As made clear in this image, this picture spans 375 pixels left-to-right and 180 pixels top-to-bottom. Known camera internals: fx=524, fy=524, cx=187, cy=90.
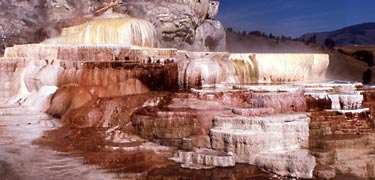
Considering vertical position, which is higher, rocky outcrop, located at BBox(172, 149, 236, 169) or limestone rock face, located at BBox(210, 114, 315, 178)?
limestone rock face, located at BBox(210, 114, 315, 178)

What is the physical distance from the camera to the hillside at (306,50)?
1020 inches

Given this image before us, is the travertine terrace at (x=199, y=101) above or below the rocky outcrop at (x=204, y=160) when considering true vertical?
above

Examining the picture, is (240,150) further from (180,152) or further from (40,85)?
(40,85)

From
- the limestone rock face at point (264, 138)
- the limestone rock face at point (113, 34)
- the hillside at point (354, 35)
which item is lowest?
the limestone rock face at point (264, 138)

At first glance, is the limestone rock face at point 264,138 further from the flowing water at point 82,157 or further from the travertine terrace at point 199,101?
the flowing water at point 82,157

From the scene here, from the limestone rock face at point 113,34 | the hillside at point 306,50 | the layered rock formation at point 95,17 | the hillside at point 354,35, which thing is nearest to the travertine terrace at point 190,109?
the limestone rock face at point 113,34

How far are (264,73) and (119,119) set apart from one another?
16.8 feet

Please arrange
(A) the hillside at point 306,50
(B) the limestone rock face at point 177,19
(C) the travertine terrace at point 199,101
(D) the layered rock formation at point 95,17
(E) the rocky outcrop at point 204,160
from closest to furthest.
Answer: (E) the rocky outcrop at point 204,160, (C) the travertine terrace at point 199,101, (D) the layered rock formation at point 95,17, (B) the limestone rock face at point 177,19, (A) the hillside at point 306,50

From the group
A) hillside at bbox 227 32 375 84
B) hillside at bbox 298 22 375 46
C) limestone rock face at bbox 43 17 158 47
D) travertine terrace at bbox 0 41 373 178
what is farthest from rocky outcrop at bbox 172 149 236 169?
hillside at bbox 298 22 375 46

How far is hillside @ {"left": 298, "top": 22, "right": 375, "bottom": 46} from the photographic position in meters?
84.1

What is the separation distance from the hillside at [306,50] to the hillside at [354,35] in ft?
166

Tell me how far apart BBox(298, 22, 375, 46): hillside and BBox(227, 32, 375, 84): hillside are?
50.7 metres

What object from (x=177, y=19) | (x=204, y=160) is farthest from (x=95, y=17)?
(x=204, y=160)

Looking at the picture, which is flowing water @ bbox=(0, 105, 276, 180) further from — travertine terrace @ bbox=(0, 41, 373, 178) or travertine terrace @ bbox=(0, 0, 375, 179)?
travertine terrace @ bbox=(0, 41, 373, 178)
